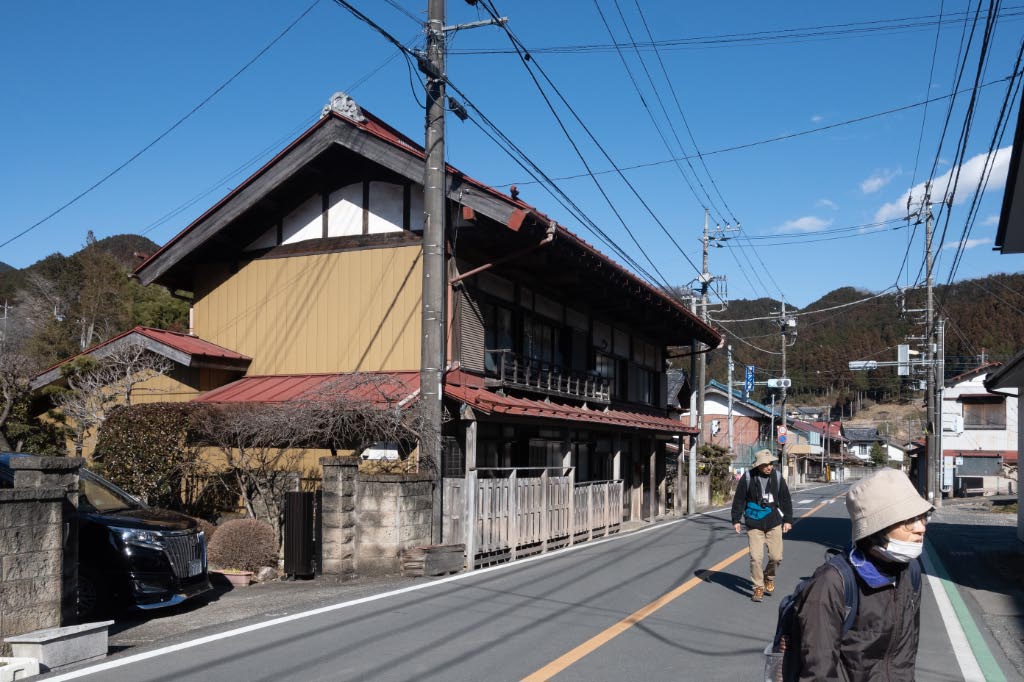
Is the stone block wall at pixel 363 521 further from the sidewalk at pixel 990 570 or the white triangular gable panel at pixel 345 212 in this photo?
the sidewalk at pixel 990 570

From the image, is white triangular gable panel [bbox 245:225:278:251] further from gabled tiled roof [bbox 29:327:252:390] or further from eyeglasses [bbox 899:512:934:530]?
eyeglasses [bbox 899:512:934:530]

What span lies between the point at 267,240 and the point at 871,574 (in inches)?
654

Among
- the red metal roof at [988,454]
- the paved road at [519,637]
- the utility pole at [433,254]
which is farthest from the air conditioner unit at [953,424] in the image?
the utility pole at [433,254]

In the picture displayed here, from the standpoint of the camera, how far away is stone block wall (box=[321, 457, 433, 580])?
11.6 meters

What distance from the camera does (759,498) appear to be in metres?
10.4

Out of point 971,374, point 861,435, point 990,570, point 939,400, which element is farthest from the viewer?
point 861,435

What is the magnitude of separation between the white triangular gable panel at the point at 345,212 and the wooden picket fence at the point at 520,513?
5723 millimetres

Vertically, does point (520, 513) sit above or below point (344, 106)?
below

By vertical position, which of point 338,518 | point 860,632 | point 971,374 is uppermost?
point 971,374

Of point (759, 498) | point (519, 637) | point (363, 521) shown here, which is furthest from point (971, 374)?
point (519, 637)

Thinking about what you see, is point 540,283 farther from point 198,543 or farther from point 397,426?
point 198,543

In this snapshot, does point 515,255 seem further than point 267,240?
No

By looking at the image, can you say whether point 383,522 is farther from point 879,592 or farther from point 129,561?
point 879,592

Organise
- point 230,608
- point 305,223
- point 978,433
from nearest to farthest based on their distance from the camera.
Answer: point 230,608 → point 305,223 → point 978,433
